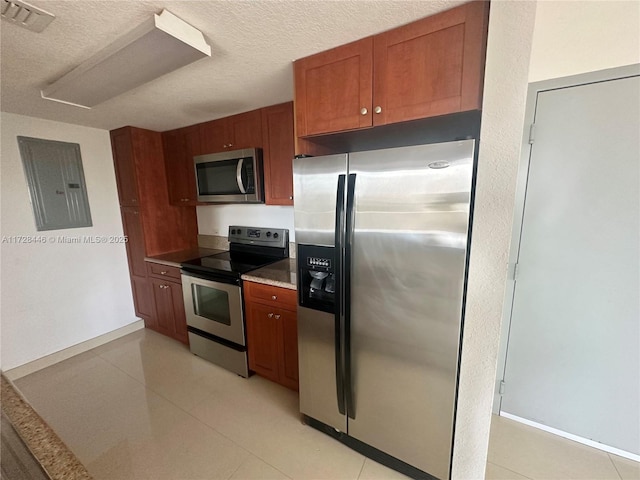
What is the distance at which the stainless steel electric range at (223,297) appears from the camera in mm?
2204

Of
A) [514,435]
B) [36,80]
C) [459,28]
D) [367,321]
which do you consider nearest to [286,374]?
[367,321]

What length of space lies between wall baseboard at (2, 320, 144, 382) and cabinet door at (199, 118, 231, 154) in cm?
222

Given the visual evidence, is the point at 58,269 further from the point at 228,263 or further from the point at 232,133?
the point at 232,133

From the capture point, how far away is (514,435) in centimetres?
174

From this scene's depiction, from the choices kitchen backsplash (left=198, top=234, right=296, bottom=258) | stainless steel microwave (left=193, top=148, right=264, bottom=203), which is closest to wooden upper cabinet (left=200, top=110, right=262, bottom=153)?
stainless steel microwave (left=193, top=148, right=264, bottom=203)

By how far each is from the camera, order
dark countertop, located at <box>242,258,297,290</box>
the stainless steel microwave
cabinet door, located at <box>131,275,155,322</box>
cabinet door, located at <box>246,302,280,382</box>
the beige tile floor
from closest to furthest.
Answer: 1. the beige tile floor
2. dark countertop, located at <box>242,258,297,290</box>
3. cabinet door, located at <box>246,302,280,382</box>
4. the stainless steel microwave
5. cabinet door, located at <box>131,275,155,322</box>

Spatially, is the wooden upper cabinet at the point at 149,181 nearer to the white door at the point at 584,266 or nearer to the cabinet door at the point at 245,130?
the cabinet door at the point at 245,130

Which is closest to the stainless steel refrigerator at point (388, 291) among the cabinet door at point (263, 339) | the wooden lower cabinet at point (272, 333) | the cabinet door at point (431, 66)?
the cabinet door at point (431, 66)

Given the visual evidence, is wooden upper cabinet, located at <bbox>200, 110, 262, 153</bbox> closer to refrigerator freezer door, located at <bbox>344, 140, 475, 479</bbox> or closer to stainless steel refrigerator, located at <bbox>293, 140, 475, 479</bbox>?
stainless steel refrigerator, located at <bbox>293, 140, 475, 479</bbox>

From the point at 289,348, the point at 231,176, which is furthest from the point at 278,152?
the point at 289,348

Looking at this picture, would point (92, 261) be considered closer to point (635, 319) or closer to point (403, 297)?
point (403, 297)

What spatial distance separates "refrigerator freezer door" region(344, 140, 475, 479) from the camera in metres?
1.16

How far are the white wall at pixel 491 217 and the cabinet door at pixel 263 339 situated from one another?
1.27 metres

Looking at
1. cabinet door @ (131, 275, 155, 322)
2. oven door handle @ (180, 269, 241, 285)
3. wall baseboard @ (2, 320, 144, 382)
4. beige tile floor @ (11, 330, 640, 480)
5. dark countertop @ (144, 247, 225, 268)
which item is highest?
dark countertop @ (144, 247, 225, 268)
